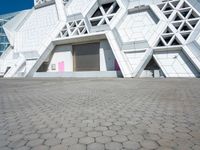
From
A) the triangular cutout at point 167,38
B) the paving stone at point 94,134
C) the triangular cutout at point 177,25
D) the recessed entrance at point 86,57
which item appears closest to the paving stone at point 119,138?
the paving stone at point 94,134

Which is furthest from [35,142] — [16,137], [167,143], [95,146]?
[167,143]

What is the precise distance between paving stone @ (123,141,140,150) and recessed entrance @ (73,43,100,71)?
25.9 meters

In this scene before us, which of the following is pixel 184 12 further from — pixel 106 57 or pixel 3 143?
pixel 3 143

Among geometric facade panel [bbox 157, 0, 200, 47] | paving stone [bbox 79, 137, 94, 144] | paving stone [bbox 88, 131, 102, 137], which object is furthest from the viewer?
geometric facade panel [bbox 157, 0, 200, 47]

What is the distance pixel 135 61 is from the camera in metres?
21.9

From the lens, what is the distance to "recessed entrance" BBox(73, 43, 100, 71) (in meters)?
29.0

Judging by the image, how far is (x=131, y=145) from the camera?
2.91 metres

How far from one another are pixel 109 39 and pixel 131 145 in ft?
70.6

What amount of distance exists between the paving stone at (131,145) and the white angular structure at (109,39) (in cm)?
1806

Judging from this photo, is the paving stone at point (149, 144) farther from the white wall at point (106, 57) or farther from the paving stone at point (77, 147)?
the white wall at point (106, 57)

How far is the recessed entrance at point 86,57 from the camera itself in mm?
29047

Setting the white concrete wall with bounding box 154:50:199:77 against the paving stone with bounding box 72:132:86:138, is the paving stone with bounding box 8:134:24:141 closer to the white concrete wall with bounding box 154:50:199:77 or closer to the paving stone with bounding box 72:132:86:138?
the paving stone with bounding box 72:132:86:138

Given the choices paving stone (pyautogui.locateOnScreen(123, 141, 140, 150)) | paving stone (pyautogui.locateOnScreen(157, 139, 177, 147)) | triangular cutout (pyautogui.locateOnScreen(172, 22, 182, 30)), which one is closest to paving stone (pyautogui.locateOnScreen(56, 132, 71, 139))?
paving stone (pyautogui.locateOnScreen(123, 141, 140, 150))

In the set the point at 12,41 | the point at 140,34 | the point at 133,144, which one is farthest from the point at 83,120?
the point at 12,41
